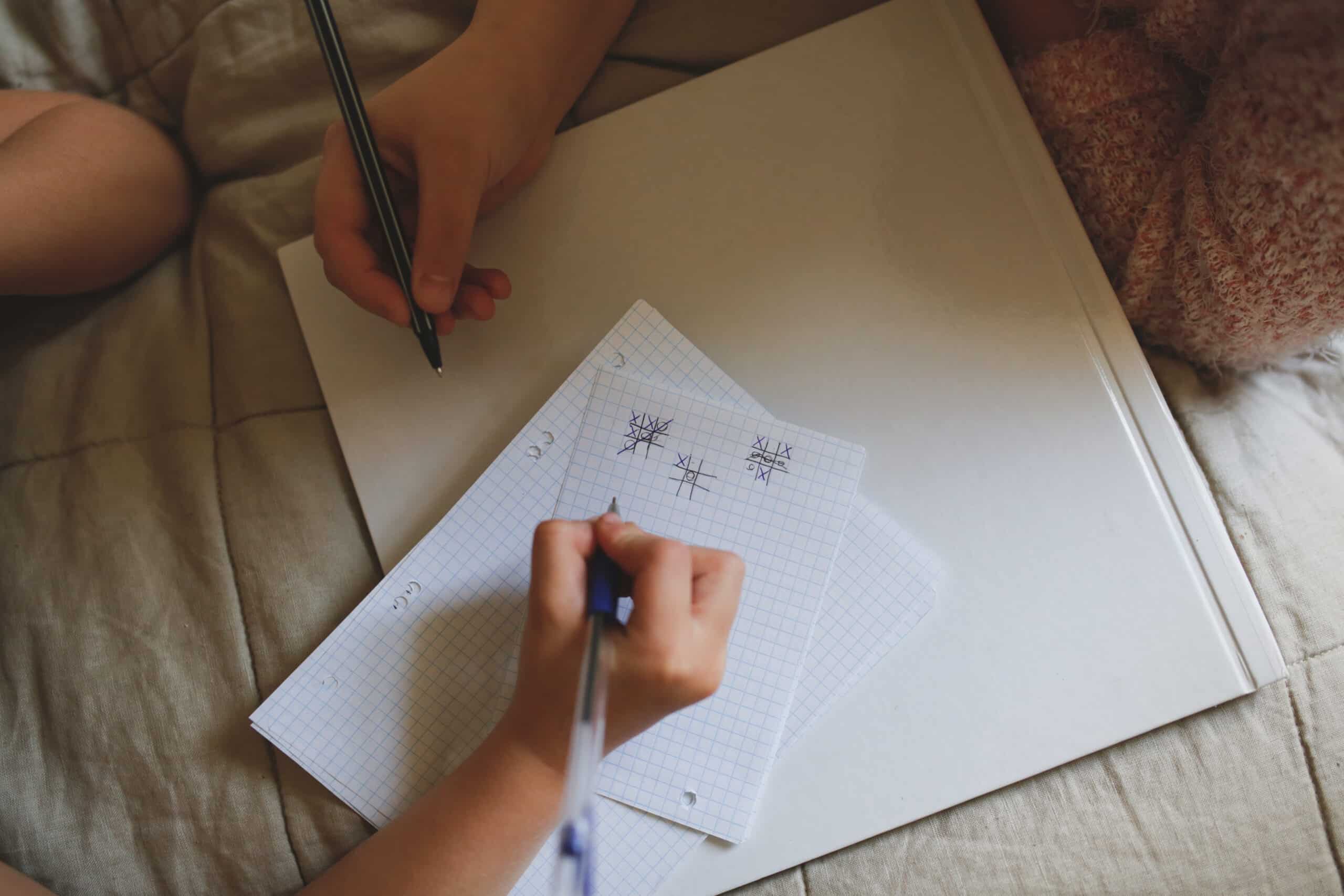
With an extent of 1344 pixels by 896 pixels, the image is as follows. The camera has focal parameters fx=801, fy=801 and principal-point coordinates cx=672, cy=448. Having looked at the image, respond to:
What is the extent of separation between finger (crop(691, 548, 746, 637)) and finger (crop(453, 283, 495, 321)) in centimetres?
23

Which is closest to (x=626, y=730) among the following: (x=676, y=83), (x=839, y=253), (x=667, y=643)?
(x=667, y=643)

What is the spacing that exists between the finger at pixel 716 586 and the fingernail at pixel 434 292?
245mm

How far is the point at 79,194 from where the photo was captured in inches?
25.5

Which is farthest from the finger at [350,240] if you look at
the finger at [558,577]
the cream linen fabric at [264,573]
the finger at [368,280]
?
the finger at [558,577]

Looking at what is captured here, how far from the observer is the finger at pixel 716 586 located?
1.62 ft

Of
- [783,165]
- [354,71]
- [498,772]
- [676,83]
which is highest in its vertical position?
[354,71]

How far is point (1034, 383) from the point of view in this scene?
581 millimetres

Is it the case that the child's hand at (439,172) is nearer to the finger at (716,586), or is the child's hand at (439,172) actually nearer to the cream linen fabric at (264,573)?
the cream linen fabric at (264,573)

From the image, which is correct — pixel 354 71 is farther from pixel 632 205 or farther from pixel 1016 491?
pixel 1016 491

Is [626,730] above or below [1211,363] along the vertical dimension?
below

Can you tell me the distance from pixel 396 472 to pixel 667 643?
269 millimetres

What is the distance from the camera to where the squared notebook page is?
22.1 inches

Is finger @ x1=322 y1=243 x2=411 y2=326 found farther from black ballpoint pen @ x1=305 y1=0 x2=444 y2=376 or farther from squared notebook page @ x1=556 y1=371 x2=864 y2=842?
squared notebook page @ x1=556 y1=371 x2=864 y2=842

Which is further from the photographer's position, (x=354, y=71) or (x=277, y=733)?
(x=354, y=71)
